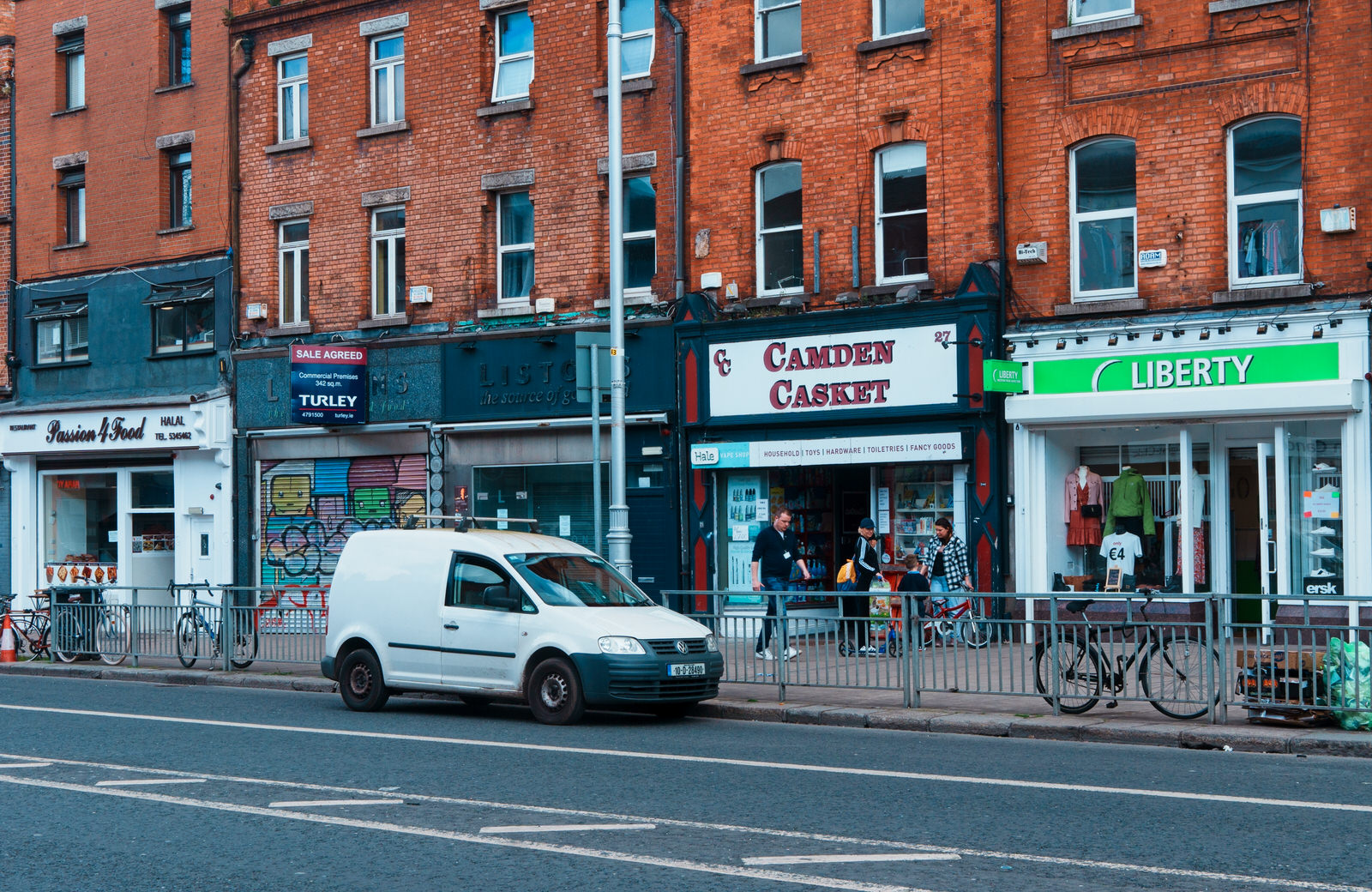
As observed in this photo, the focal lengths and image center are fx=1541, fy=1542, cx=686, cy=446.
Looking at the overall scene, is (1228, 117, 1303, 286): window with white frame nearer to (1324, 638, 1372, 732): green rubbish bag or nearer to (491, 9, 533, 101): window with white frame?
(1324, 638, 1372, 732): green rubbish bag

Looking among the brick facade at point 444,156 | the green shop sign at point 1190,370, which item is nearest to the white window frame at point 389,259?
the brick facade at point 444,156

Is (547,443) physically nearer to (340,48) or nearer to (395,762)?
(340,48)

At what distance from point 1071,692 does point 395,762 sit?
5.85 m

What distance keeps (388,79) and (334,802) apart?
1888cm

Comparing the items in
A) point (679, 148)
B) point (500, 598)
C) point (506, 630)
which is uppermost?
point (679, 148)

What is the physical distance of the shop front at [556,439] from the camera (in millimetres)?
22906

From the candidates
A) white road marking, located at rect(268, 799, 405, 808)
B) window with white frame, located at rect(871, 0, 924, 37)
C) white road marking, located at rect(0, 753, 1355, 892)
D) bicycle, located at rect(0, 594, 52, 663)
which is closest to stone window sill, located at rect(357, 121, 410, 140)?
window with white frame, located at rect(871, 0, 924, 37)

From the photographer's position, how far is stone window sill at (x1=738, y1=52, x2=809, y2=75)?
21.7 meters

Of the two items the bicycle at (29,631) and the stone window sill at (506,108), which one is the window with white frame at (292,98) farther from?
the bicycle at (29,631)

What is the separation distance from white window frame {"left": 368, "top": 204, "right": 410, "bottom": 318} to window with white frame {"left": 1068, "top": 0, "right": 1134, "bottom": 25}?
37.9 feet

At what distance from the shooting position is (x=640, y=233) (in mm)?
23469

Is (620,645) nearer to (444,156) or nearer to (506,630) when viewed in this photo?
(506,630)

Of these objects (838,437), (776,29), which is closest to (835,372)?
(838,437)

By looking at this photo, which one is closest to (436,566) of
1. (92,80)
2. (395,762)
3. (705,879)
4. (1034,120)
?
(395,762)
